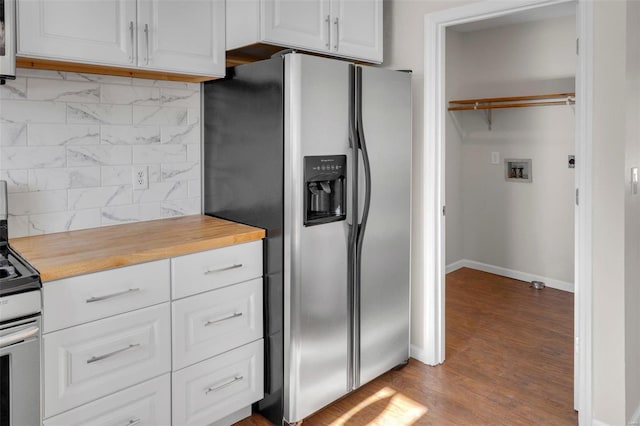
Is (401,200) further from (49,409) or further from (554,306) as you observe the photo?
(554,306)

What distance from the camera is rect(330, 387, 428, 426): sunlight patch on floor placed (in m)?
2.34

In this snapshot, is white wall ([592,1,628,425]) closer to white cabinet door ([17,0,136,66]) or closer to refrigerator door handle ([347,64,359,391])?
refrigerator door handle ([347,64,359,391])

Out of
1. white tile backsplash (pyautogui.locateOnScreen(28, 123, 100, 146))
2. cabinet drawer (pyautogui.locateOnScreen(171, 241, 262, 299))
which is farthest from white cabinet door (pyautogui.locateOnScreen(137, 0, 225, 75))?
cabinet drawer (pyautogui.locateOnScreen(171, 241, 262, 299))

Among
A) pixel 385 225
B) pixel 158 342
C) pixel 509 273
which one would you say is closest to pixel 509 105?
pixel 509 273

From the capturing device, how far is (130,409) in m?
1.88

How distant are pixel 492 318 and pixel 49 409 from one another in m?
3.06

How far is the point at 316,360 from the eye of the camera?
230 cm

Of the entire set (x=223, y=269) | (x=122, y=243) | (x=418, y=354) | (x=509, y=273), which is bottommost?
(x=418, y=354)

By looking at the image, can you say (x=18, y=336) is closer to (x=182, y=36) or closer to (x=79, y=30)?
(x=79, y=30)

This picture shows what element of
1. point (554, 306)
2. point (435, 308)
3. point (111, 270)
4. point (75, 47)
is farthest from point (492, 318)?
point (75, 47)

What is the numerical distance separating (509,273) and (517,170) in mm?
1017

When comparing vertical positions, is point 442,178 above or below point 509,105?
below

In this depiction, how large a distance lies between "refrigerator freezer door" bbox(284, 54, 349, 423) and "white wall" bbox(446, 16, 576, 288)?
2.92 metres

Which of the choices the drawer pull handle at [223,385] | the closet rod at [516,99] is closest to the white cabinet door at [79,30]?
the drawer pull handle at [223,385]
